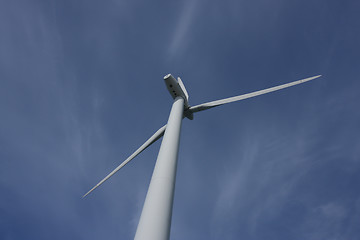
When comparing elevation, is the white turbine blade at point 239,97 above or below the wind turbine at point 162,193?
below

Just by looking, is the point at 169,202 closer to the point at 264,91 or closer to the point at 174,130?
the point at 174,130

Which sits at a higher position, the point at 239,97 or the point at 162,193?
the point at 162,193

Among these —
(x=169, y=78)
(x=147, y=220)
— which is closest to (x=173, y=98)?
(x=169, y=78)

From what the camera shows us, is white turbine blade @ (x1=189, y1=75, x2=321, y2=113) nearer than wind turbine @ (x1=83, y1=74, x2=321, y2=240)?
No

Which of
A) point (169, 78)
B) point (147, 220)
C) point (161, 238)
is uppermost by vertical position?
point (169, 78)

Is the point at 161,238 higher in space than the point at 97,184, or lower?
higher

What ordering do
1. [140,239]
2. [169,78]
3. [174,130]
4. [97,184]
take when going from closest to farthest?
1. [140,239]
2. [174,130]
3. [169,78]
4. [97,184]

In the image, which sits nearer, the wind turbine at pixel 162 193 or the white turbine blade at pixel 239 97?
the wind turbine at pixel 162 193

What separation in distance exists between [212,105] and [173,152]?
8918 mm

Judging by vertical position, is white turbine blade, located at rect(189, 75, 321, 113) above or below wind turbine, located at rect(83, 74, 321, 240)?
below

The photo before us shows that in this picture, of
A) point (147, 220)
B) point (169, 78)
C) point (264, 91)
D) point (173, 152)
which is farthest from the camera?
point (264, 91)

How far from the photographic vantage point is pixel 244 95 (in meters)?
16.2

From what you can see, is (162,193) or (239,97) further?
(239,97)

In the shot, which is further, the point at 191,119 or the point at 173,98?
the point at 191,119
